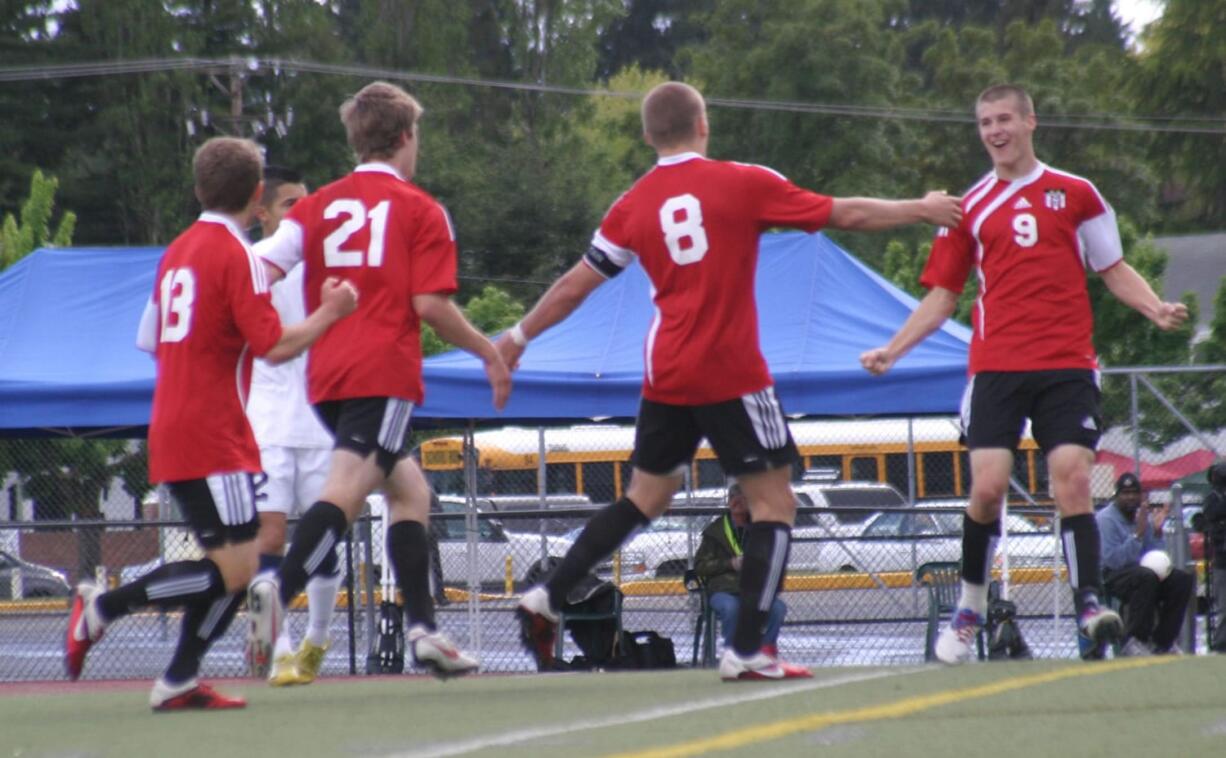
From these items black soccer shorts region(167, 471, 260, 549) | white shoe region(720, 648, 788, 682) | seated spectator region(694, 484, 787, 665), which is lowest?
seated spectator region(694, 484, 787, 665)

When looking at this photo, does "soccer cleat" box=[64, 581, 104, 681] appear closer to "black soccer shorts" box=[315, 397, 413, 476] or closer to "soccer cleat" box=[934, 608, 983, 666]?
"black soccer shorts" box=[315, 397, 413, 476]

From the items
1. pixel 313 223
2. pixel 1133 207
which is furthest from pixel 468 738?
pixel 1133 207

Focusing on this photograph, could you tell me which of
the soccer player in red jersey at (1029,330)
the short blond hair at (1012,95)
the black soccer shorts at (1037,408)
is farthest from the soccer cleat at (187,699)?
the short blond hair at (1012,95)

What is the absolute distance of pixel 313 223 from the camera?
5984mm

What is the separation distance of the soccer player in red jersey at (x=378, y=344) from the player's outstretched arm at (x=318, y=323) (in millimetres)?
353

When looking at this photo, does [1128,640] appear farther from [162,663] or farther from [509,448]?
[509,448]

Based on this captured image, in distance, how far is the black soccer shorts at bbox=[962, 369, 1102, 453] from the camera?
6.26 metres

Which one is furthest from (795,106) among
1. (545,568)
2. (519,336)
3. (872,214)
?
(872,214)

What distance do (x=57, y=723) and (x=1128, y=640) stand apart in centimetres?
767

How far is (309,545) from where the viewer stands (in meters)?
5.77

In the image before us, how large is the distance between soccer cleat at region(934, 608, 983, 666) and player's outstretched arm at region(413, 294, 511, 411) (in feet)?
5.82

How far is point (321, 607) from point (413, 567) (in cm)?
89

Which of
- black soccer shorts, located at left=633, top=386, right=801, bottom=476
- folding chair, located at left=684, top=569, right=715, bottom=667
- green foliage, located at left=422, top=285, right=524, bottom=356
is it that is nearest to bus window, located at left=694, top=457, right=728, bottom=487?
green foliage, located at left=422, top=285, right=524, bottom=356

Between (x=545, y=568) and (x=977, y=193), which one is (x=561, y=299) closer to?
(x=977, y=193)
